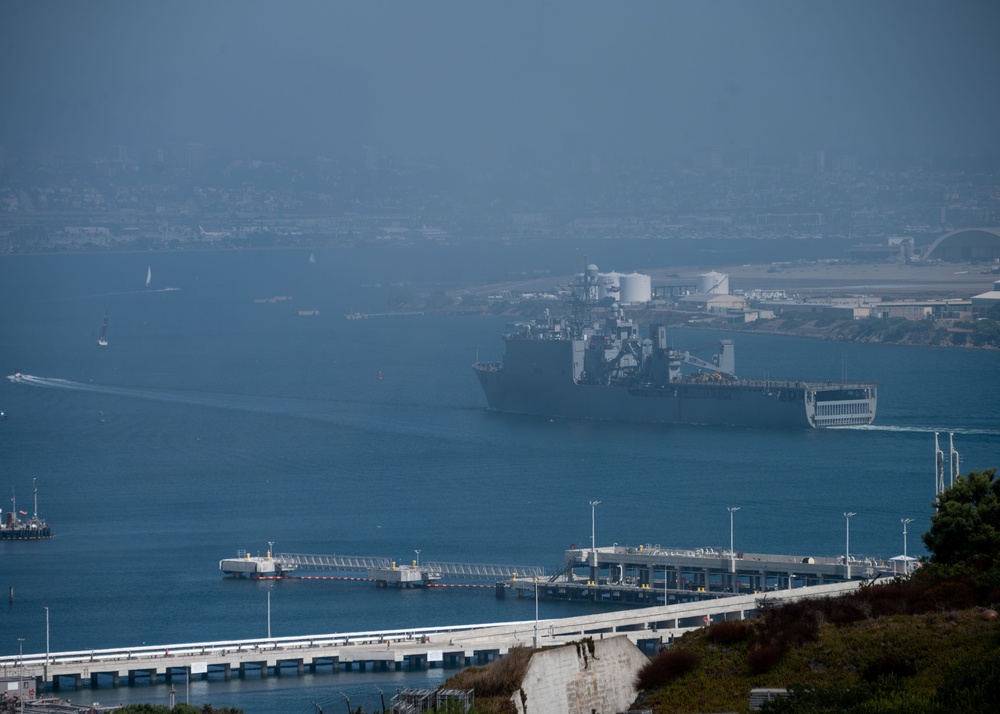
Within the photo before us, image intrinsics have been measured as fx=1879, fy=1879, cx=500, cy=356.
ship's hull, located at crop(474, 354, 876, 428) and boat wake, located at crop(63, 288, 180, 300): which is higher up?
boat wake, located at crop(63, 288, 180, 300)

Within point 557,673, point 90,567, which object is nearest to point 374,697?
point 557,673

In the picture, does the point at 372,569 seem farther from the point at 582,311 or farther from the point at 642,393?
the point at 582,311

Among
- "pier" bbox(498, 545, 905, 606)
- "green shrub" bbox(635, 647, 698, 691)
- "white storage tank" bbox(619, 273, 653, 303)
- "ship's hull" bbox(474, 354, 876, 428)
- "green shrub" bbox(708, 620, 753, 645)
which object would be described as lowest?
"pier" bbox(498, 545, 905, 606)

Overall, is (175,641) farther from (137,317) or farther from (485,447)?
(137,317)

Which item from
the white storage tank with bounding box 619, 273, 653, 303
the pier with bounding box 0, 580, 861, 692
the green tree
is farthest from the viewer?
the white storage tank with bounding box 619, 273, 653, 303

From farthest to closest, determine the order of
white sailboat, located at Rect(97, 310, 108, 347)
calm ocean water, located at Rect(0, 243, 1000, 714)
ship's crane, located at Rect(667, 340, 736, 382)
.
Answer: white sailboat, located at Rect(97, 310, 108, 347) → ship's crane, located at Rect(667, 340, 736, 382) → calm ocean water, located at Rect(0, 243, 1000, 714)

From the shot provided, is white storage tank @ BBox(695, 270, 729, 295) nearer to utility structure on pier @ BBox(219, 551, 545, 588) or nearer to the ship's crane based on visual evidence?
the ship's crane

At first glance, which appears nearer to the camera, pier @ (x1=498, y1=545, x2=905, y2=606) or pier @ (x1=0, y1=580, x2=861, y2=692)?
pier @ (x1=0, y1=580, x2=861, y2=692)

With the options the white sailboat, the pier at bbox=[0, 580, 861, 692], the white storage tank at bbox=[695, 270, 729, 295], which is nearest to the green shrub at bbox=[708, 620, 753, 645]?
the pier at bbox=[0, 580, 861, 692]
